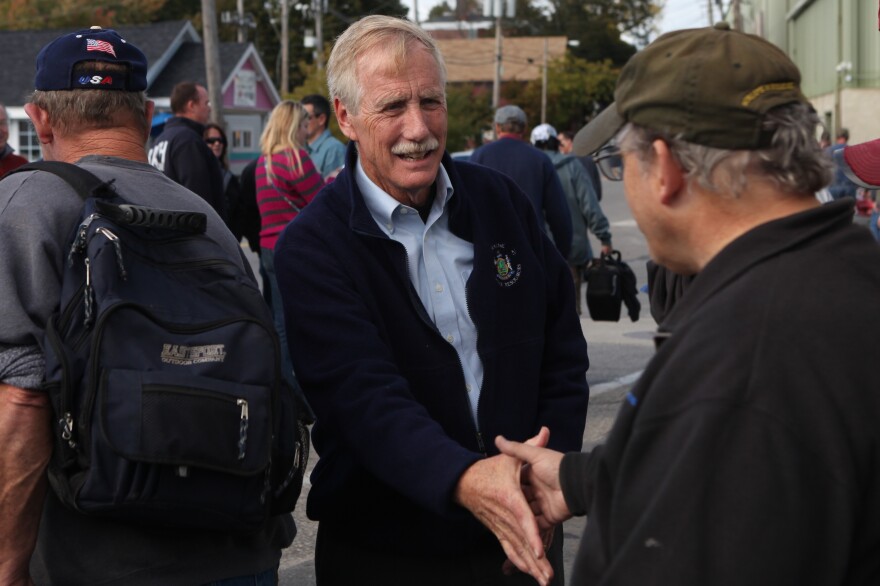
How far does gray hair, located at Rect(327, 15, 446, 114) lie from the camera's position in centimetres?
298

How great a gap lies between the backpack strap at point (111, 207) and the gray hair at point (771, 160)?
46.3 inches

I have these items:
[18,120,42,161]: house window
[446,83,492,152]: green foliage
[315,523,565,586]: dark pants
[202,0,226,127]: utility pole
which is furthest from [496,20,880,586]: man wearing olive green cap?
[446,83,492,152]: green foliage

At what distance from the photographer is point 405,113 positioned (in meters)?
3.01

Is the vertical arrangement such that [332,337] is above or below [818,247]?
below

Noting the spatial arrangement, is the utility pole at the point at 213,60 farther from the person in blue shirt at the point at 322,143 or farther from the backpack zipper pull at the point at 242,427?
the backpack zipper pull at the point at 242,427

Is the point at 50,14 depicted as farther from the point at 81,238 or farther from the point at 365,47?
the point at 81,238

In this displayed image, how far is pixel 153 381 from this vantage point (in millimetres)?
2393

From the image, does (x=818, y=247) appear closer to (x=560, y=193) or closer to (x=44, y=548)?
(x=44, y=548)

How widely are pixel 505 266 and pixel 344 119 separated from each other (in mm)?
561

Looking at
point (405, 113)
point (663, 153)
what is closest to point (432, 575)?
point (405, 113)

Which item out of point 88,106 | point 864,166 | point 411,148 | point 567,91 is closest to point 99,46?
point 88,106

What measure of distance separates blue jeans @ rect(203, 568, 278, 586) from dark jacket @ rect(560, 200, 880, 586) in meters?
1.13

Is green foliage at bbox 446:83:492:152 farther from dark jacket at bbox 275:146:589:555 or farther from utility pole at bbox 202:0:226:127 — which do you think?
dark jacket at bbox 275:146:589:555

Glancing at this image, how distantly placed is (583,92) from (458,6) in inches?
Result: 1179
